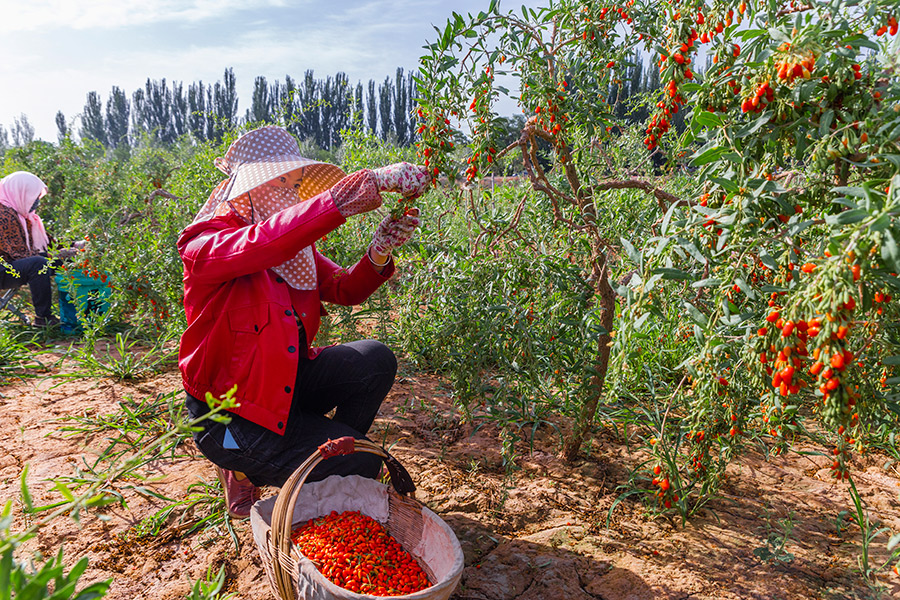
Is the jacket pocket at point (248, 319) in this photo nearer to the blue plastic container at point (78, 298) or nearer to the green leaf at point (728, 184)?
the green leaf at point (728, 184)

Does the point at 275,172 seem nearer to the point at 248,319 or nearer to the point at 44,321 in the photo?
the point at 248,319

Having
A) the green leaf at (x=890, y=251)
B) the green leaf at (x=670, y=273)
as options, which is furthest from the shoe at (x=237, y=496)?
the green leaf at (x=890, y=251)

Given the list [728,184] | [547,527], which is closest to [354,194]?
[728,184]

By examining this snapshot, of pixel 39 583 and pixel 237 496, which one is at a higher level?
pixel 39 583

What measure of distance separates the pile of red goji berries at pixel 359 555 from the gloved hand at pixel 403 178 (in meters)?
1.03

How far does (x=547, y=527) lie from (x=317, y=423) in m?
0.90

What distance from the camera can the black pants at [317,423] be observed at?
5.93 feet

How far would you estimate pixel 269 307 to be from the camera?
1.83 m

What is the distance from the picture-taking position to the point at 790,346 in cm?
101

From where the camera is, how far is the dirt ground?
1732mm

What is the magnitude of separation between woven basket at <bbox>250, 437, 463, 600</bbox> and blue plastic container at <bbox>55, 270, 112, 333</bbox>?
2566 millimetres

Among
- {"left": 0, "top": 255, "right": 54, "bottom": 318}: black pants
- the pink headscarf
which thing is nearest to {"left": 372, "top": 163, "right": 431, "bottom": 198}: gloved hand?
{"left": 0, "top": 255, "right": 54, "bottom": 318}: black pants

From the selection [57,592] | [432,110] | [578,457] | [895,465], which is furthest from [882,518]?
[57,592]

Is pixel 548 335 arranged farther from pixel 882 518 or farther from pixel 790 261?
pixel 882 518
